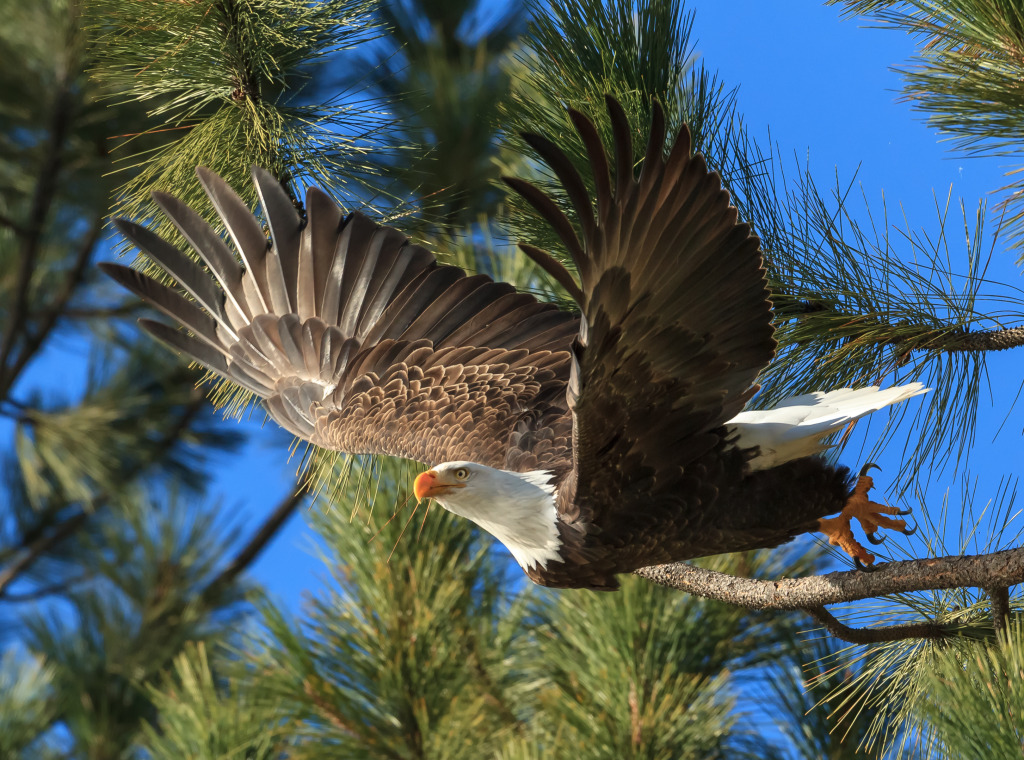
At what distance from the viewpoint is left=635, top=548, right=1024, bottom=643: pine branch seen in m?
1.32

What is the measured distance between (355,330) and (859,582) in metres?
1.01

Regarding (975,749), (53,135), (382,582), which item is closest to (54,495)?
(53,135)

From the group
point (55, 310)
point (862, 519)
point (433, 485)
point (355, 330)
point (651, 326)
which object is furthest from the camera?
point (55, 310)

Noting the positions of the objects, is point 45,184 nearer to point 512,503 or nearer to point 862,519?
point 512,503

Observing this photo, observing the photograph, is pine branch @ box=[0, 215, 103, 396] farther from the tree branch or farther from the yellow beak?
the tree branch

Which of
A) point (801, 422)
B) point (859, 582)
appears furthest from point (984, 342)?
point (859, 582)

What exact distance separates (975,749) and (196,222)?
1.37 meters

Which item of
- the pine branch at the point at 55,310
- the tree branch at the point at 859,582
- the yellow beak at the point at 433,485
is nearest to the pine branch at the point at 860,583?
the tree branch at the point at 859,582

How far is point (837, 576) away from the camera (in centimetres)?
146

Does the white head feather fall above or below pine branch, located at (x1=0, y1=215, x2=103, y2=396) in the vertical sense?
below

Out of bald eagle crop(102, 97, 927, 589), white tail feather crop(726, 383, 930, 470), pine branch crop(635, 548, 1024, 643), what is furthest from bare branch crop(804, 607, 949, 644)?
white tail feather crop(726, 383, 930, 470)

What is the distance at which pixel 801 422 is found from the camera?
1.53 m

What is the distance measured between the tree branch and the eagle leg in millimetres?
185

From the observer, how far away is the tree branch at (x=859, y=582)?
4.31ft
